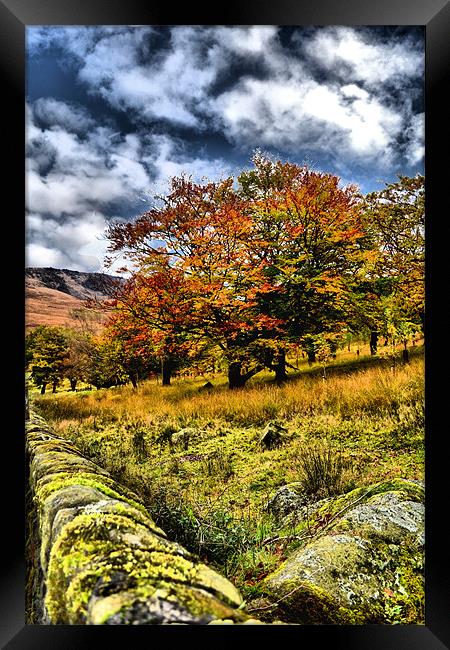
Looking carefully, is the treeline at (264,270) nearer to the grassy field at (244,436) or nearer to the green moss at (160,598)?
the grassy field at (244,436)

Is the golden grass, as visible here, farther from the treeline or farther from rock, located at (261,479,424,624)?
rock, located at (261,479,424,624)

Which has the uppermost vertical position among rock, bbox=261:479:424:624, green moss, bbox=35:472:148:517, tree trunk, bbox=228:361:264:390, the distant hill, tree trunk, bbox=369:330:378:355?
the distant hill

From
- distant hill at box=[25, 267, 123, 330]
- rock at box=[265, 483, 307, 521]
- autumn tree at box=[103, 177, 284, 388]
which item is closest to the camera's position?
rock at box=[265, 483, 307, 521]

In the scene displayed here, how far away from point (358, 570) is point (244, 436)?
3.54 ft

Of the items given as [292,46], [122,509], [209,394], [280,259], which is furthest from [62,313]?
[292,46]

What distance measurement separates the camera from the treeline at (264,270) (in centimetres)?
288

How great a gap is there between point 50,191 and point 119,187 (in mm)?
482

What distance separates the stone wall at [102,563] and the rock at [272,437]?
2.85 feet

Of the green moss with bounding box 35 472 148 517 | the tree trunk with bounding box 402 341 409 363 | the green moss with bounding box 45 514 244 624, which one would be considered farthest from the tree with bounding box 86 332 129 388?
the tree trunk with bounding box 402 341 409 363

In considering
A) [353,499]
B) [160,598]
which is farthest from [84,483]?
[353,499]

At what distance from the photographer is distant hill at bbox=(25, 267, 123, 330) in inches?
110

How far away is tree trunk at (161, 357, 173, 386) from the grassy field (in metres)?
0.05
